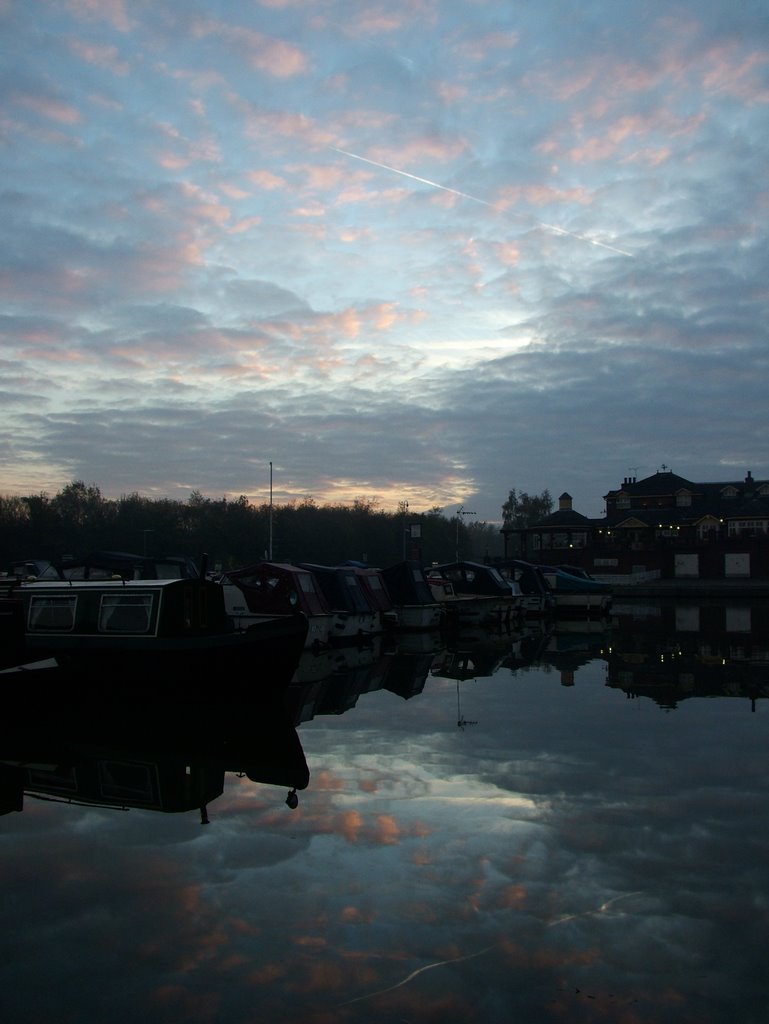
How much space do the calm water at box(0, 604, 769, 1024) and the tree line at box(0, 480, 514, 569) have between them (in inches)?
3247

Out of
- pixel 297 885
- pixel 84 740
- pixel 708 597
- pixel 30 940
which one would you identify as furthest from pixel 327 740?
pixel 708 597

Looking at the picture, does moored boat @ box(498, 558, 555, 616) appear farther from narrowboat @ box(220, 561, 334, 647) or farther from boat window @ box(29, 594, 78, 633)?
boat window @ box(29, 594, 78, 633)

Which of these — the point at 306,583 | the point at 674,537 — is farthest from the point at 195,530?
the point at 306,583

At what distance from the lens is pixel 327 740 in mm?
14594

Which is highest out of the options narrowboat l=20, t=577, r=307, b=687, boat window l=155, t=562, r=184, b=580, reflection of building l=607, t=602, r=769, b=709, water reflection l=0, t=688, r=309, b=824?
boat window l=155, t=562, r=184, b=580

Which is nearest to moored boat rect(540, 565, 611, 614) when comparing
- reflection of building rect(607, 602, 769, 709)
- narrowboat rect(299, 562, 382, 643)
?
reflection of building rect(607, 602, 769, 709)

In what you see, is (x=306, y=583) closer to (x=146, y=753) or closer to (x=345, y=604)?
(x=345, y=604)

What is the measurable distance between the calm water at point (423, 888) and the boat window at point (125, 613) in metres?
3.19

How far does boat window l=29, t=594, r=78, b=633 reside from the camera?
17.4 metres

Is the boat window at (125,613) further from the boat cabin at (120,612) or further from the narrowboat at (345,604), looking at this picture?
the narrowboat at (345,604)

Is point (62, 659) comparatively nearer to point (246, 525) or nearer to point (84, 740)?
point (84, 740)

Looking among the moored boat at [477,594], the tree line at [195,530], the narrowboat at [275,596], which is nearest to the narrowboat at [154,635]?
the narrowboat at [275,596]

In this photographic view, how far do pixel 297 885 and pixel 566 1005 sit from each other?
3.03 metres

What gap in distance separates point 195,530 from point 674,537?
61988mm
